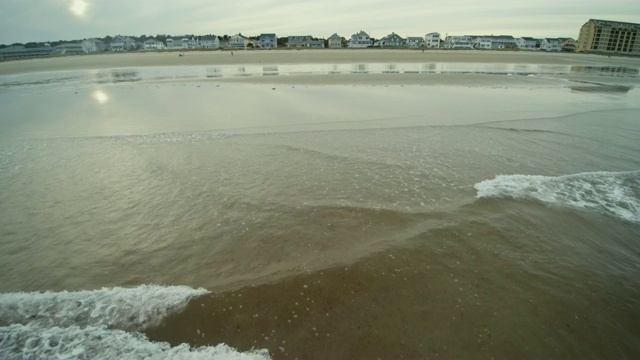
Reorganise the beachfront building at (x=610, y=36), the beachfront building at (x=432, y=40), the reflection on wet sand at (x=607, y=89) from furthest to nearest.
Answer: the beachfront building at (x=432, y=40) → the beachfront building at (x=610, y=36) → the reflection on wet sand at (x=607, y=89)

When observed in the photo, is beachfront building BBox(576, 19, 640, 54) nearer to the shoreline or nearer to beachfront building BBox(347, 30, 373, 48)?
the shoreline

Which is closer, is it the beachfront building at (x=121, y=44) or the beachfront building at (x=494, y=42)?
the beachfront building at (x=494, y=42)

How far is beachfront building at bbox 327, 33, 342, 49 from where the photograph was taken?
395ft

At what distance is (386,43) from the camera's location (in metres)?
133

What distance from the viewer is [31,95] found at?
20.0 m

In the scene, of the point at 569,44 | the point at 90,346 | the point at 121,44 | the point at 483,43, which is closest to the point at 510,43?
the point at 483,43

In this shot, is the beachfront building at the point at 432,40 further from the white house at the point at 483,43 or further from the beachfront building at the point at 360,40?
the beachfront building at the point at 360,40

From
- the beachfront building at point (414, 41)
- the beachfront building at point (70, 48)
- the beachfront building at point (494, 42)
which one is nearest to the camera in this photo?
the beachfront building at point (494, 42)

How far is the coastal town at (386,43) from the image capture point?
111069mm

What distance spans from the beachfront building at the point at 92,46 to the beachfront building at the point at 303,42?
294 ft

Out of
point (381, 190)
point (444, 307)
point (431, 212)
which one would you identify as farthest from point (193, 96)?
point (444, 307)

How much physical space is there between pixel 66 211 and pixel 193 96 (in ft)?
44.8

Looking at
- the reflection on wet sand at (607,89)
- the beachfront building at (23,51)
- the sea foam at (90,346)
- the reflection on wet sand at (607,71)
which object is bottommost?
the sea foam at (90,346)

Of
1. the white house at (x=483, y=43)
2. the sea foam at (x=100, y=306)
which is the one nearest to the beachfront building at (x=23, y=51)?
the sea foam at (x=100, y=306)
